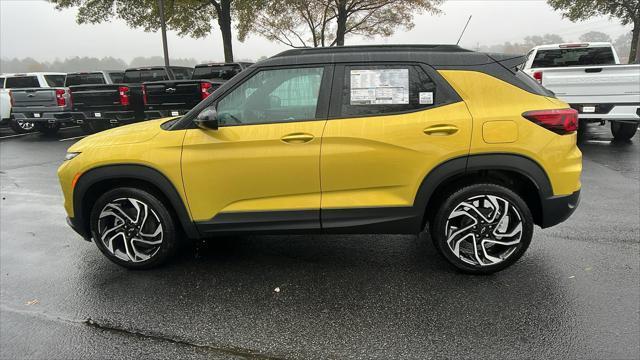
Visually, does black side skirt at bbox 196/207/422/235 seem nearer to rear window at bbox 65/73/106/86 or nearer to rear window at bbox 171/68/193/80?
rear window at bbox 171/68/193/80

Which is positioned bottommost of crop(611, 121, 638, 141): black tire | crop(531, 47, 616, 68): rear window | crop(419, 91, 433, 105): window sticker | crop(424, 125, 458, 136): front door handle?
crop(611, 121, 638, 141): black tire

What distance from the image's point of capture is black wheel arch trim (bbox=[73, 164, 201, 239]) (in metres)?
3.54

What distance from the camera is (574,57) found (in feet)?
32.7

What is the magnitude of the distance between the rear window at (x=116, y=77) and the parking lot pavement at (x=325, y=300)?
34.4ft

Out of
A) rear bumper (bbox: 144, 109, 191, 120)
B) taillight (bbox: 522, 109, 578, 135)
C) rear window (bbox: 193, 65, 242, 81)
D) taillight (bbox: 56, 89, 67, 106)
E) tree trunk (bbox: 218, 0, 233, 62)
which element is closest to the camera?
taillight (bbox: 522, 109, 578, 135)

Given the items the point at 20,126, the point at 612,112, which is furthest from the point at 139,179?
the point at 20,126

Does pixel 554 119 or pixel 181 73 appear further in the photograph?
pixel 181 73

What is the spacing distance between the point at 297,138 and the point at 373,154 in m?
0.57

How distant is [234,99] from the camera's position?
347 centimetres

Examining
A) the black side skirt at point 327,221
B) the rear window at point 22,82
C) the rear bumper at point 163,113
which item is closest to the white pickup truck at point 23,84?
the rear window at point 22,82

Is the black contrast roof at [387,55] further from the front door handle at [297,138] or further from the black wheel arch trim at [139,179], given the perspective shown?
the black wheel arch trim at [139,179]

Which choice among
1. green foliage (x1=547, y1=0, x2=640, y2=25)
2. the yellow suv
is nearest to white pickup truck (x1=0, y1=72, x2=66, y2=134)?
the yellow suv

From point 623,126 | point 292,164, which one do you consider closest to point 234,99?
point 292,164

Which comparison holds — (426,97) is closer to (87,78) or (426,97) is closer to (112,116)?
(112,116)
